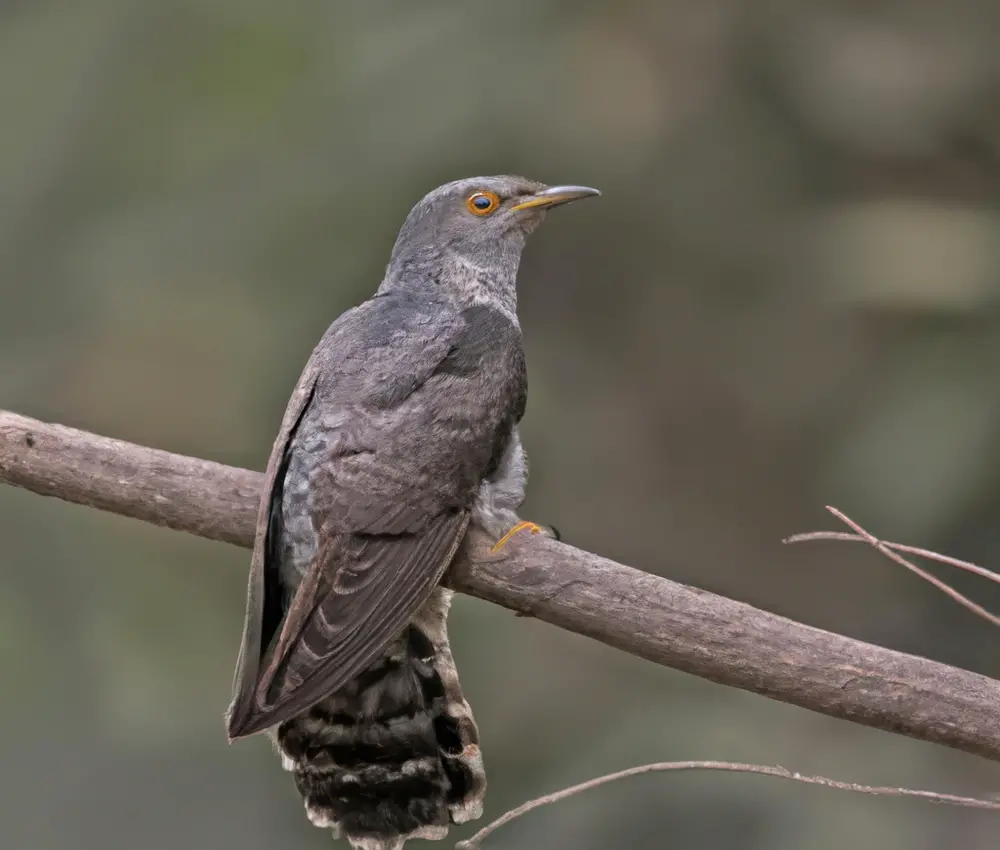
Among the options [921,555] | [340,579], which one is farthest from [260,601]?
[921,555]

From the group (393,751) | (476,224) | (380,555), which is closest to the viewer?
(380,555)

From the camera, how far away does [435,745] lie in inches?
115

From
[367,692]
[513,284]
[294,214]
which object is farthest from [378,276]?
[367,692]

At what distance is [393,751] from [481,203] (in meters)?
1.47

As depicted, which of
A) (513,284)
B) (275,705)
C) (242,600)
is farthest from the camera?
(242,600)

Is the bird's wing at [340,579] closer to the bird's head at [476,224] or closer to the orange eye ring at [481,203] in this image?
the bird's head at [476,224]

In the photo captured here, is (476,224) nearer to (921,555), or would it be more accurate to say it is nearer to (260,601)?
(260,601)

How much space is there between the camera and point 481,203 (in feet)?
11.3

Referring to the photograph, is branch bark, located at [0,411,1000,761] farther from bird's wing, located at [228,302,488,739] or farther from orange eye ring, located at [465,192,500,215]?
orange eye ring, located at [465,192,500,215]

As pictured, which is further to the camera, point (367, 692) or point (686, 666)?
point (367, 692)

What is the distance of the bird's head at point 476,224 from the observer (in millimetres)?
3389

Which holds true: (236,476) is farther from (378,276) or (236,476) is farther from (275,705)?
(378,276)

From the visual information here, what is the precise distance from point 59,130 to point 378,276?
1.33m

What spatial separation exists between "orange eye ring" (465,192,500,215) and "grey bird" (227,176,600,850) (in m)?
0.39
